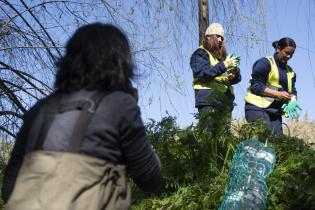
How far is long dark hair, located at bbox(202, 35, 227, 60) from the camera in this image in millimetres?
5359

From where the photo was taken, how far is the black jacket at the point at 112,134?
2.01 meters

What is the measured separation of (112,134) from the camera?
2031mm

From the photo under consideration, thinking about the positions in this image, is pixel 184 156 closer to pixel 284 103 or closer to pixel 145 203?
pixel 145 203

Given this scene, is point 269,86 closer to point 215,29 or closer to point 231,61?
point 231,61

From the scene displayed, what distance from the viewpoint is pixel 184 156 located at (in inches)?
196

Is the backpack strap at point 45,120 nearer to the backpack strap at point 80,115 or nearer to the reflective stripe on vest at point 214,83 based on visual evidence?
the backpack strap at point 80,115

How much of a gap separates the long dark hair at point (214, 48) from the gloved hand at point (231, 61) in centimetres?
15

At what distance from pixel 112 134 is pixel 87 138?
89 millimetres

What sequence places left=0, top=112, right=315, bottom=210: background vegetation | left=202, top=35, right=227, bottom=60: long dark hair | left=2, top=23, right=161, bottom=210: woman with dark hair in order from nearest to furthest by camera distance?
left=2, top=23, right=161, bottom=210: woman with dark hair, left=0, top=112, right=315, bottom=210: background vegetation, left=202, top=35, right=227, bottom=60: long dark hair

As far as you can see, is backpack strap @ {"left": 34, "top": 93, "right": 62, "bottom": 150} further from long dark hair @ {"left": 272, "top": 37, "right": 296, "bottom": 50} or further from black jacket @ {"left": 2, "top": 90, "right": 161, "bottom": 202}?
long dark hair @ {"left": 272, "top": 37, "right": 296, "bottom": 50}

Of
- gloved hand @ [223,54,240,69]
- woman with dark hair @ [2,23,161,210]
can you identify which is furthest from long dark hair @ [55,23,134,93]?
gloved hand @ [223,54,240,69]

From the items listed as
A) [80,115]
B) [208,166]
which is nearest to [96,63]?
[80,115]

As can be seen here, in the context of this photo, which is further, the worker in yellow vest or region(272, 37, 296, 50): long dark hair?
region(272, 37, 296, 50): long dark hair

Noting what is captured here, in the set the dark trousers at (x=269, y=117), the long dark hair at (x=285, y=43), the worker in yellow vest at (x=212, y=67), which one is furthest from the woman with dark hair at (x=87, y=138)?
the long dark hair at (x=285, y=43)
